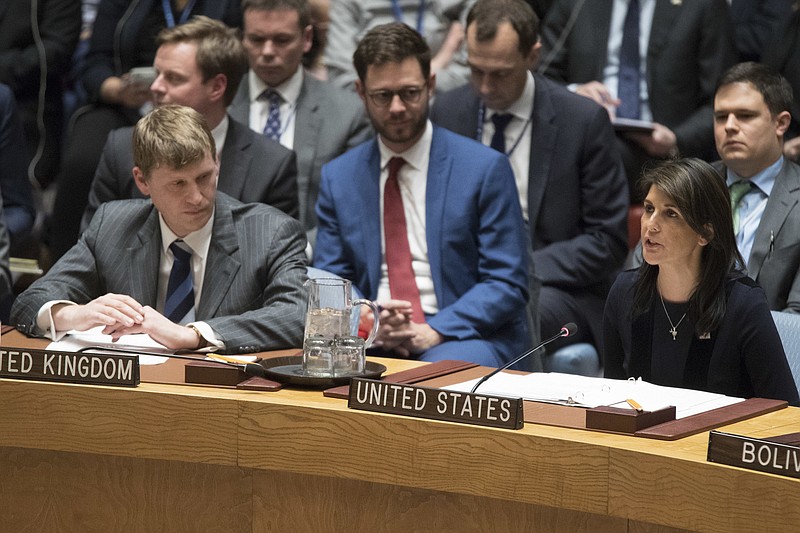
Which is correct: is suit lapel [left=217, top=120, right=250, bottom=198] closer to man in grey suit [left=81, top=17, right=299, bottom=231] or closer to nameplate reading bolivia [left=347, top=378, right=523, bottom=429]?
man in grey suit [left=81, top=17, right=299, bottom=231]

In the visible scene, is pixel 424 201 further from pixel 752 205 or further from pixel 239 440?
pixel 239 440

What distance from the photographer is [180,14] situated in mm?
5023

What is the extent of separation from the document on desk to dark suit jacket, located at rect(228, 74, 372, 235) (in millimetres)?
2058

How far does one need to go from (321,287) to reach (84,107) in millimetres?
2951

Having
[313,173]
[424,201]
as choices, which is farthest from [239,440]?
[313,173]

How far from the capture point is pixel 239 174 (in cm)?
381

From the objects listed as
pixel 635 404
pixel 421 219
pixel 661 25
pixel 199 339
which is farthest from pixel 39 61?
pixel 635 404

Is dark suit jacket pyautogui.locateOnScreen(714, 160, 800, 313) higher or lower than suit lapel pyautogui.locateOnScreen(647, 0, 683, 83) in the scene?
lower

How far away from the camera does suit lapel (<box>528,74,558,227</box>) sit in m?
4.15

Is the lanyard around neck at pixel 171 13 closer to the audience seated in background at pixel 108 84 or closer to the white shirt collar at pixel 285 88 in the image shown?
the audience seated in background at pixel 108 84

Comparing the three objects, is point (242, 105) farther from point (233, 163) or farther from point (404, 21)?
point (404, 21)

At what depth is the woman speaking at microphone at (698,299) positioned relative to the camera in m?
2.48

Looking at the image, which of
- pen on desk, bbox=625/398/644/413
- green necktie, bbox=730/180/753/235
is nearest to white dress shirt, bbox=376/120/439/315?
green necktie, bbox=730/180/753/235

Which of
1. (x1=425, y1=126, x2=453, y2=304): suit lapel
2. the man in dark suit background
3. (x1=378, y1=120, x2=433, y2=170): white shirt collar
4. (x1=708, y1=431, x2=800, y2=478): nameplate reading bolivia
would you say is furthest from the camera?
the man in dark suit background
